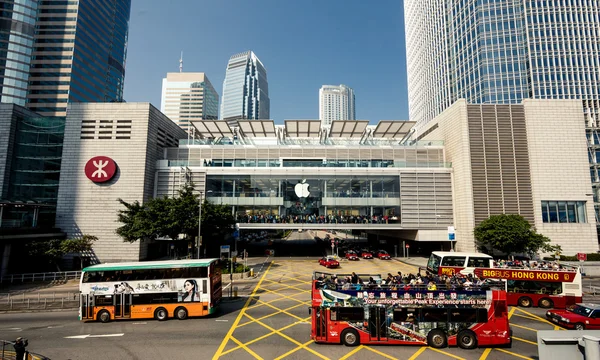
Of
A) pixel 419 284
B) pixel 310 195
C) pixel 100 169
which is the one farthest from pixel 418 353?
pixel 100 169

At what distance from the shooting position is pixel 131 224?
3244cm

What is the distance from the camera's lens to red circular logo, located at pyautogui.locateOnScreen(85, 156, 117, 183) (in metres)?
39.4

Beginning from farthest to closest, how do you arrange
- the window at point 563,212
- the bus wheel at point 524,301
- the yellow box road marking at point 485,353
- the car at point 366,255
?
the car at point 366,255 → the window at point 563,212 → the bus wheel at point 524,301 → the yellow box road marking at point 485,353

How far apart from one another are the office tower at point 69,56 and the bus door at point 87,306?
320 ft

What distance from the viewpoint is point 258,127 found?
4784 cm

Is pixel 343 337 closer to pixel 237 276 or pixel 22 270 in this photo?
pixel 237 276

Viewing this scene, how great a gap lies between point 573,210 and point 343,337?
139 ft

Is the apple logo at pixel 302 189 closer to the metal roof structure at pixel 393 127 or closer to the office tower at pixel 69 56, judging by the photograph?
the metal roof structure at pixel 393 127

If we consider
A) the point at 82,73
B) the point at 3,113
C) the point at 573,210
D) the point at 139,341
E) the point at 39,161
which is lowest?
the point at 139,341

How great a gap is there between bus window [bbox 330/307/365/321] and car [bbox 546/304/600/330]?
1158 cm

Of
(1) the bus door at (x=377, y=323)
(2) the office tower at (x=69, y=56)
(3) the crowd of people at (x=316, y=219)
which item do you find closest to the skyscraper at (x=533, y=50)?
(3) the crowd of people at (x=316, y=219)

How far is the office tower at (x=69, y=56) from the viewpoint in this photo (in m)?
91.1

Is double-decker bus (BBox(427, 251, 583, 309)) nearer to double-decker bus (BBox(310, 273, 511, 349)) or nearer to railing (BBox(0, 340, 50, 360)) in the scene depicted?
double-decker bus (BBox(310, 273, 511, 349))

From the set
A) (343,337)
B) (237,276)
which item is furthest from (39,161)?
(343,337)
